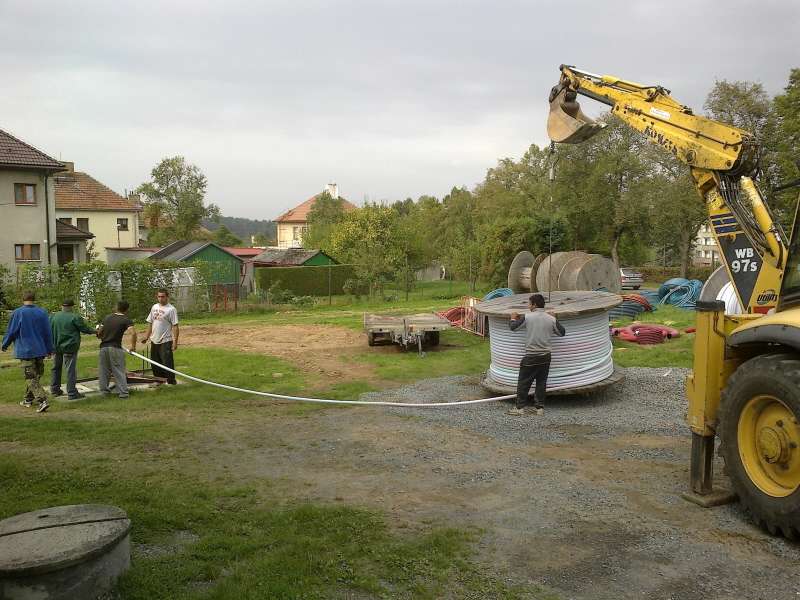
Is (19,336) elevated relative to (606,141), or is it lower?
lower

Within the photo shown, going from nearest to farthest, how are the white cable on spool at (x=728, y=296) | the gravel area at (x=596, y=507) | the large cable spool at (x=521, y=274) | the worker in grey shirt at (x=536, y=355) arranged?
the gravel area at (x=596, y=507) < the worker in grey shirt at (x=536, y=355) < the white cable on spool at (x=728, y=296) < the large cable spool at (x=521, y=274)

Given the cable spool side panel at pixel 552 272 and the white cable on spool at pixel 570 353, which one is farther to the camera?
the cable spool side panel at pixel 552 272

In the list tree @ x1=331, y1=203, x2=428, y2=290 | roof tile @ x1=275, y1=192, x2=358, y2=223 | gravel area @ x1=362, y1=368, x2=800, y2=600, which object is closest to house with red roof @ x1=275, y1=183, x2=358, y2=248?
roof tile @ x1=275, y1=192, x2=358, y2=223

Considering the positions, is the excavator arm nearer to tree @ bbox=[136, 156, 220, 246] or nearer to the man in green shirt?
the man in green shirt

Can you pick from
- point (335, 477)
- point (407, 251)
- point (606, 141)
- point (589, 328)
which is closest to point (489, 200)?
point (606, 141)

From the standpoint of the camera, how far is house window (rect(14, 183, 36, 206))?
91.7 ft

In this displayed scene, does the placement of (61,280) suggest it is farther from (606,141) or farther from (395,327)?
(606,141)

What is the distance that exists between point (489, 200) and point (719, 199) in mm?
42390

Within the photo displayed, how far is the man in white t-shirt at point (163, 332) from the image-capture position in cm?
1111

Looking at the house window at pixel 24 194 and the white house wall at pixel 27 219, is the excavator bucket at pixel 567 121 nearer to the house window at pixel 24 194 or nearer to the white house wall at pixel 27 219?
the white house wall at pixel 27 219

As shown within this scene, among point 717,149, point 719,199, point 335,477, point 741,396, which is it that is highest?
point 717,149

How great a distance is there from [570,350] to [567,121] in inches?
143

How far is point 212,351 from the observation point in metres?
15.8

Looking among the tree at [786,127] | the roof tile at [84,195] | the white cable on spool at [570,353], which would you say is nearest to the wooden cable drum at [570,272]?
the tree at [786,127]
